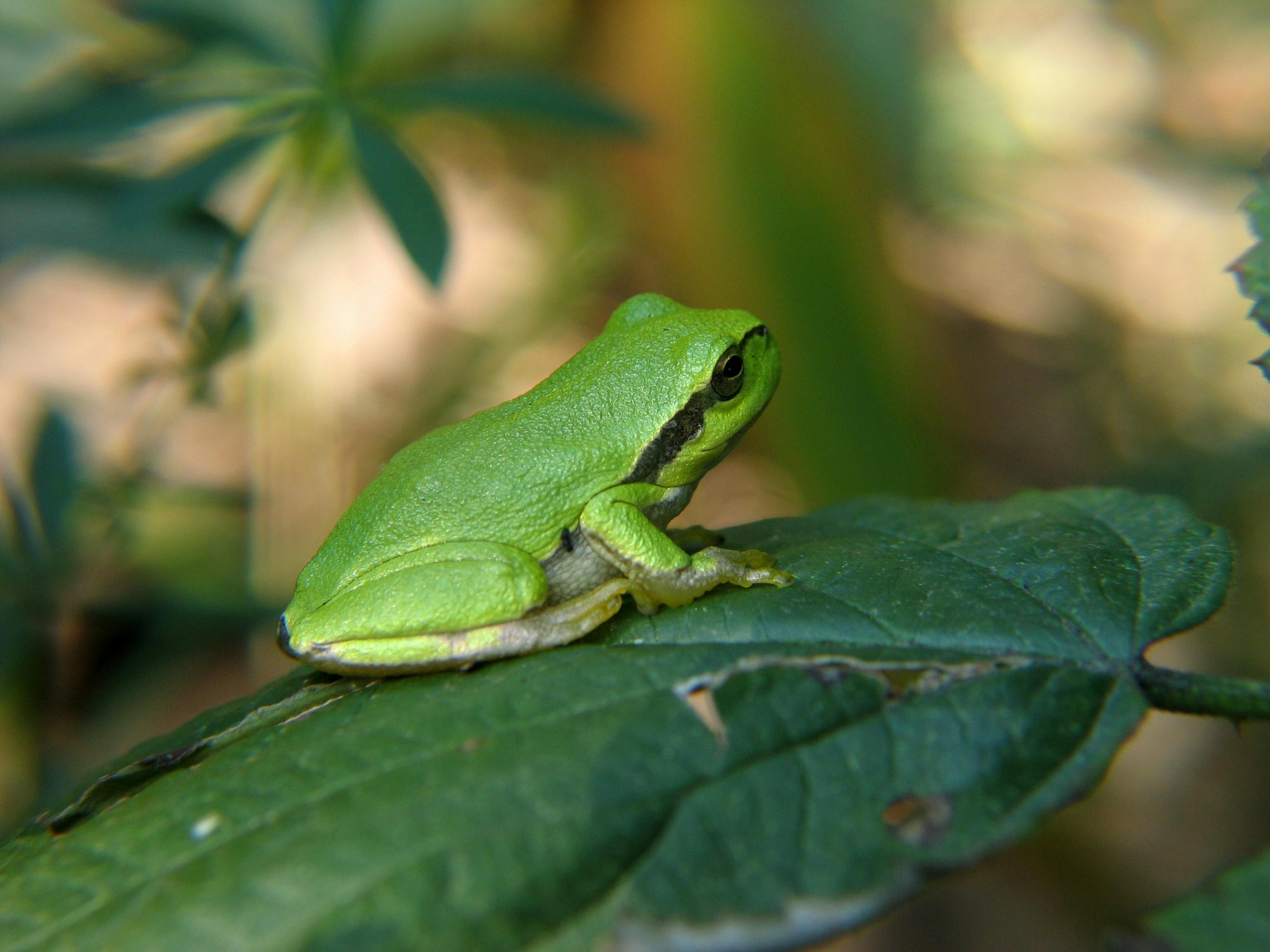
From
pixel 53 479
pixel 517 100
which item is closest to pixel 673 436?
pixel 517 100

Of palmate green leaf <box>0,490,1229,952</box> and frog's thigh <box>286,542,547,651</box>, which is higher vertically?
frog's thigh <box>286,542,547,651</box>

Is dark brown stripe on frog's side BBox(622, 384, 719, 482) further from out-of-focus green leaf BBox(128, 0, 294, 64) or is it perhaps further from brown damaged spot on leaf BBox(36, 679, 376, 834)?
out-of-focus green leaf BBox(128, 0, 294, 64)

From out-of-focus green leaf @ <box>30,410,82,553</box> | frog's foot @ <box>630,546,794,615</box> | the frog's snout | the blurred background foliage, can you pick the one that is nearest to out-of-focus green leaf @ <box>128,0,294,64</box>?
the blurred background foliage


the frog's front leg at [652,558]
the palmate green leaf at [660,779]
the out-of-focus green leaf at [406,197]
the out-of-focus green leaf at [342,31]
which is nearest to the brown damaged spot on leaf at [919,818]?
the palmate green leaf at [660,779]

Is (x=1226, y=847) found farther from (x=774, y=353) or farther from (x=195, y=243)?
(x=195, y=243)

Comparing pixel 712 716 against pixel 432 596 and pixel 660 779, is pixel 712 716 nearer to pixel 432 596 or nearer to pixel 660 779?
pixel 660 779

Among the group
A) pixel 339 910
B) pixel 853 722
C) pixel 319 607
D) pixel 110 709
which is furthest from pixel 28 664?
pixel 853 722

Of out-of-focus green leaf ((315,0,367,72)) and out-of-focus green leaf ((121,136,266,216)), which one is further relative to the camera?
out-of-focus green leaf ((315,0,367,72))
